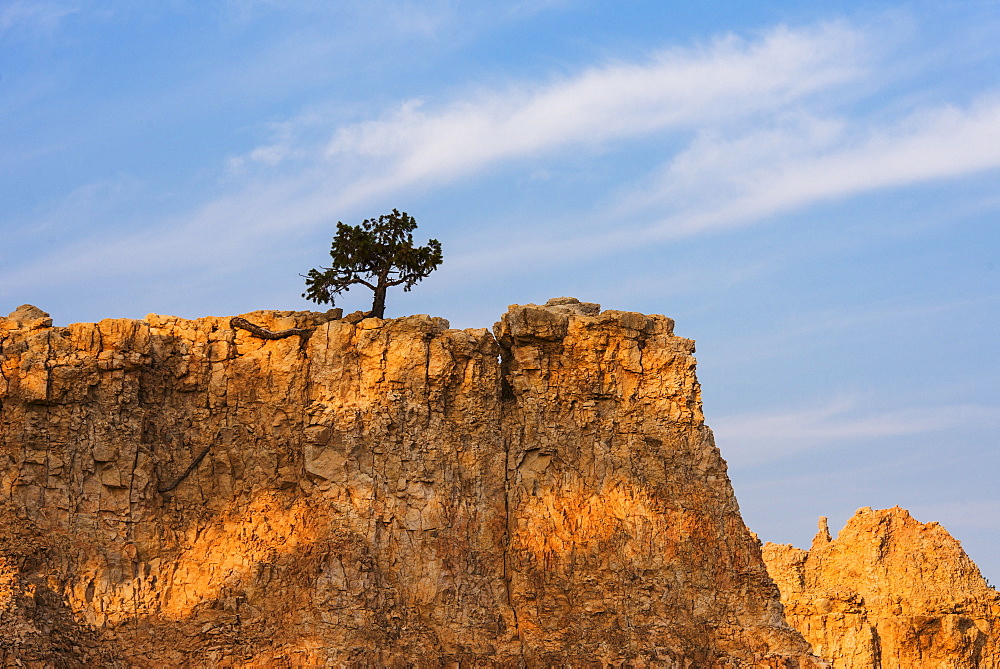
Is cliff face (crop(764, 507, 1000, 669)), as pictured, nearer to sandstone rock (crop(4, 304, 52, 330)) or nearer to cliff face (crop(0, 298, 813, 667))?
cliff face (crop(0, 298, 813, 667))

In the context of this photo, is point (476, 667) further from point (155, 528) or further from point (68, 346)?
point (68, 346)

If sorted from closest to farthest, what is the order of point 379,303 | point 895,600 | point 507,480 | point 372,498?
point 372,498
point 507,480
point 379,303
point 895,600

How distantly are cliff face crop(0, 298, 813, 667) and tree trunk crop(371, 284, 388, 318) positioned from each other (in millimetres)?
1648

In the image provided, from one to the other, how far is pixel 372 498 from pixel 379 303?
6003mm

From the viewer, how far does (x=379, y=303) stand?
42.8 m

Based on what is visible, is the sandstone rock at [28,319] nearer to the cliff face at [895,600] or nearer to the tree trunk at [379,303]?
the tree trunk at [379,303]

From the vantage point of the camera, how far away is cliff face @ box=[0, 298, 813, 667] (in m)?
37.9

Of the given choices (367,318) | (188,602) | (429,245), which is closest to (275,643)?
(188,602)

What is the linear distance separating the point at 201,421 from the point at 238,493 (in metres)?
2.11

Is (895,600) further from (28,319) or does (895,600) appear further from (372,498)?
(28,319)

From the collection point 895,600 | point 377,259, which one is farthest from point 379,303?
point 895,600

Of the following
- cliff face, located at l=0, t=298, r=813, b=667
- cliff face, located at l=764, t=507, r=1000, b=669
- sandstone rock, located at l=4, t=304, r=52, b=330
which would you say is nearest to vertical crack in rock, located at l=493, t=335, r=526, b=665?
cliff face, located at l=0, t=298, r=813, b=667

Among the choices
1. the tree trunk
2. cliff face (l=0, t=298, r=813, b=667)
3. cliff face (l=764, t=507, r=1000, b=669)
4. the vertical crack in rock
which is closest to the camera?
cliff face (l=0, t=298, r=813, b=667)

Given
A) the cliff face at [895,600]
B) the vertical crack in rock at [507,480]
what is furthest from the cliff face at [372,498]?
the cliff face at [895,600]
